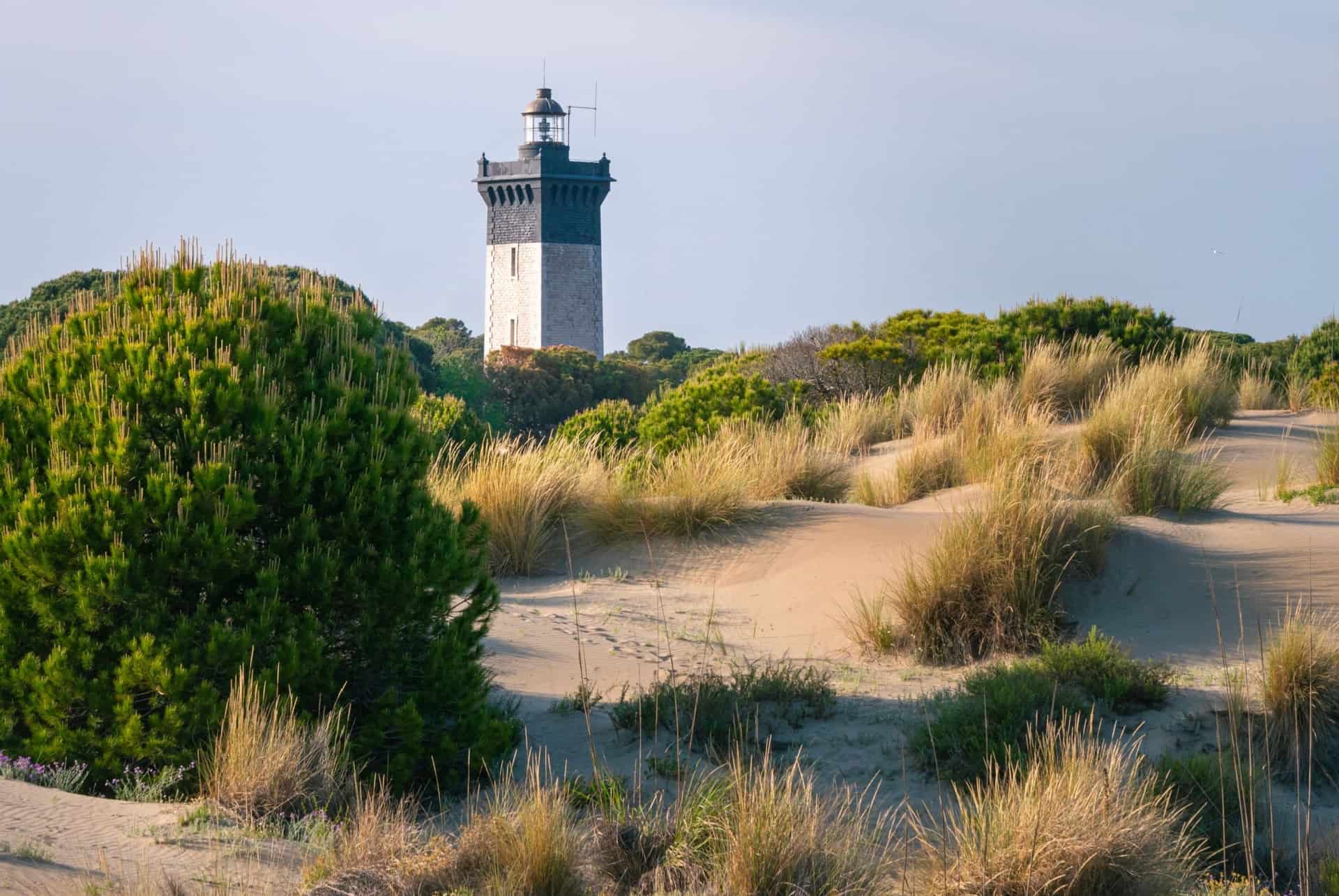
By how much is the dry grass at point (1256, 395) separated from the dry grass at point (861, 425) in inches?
183

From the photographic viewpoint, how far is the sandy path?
13.5 ft

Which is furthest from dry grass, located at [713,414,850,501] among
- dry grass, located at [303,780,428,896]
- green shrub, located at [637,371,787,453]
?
dry grass, located at [303,780,428,896]

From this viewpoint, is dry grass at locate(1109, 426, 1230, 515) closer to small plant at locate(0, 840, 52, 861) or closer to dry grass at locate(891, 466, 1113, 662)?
dry grass at locate(891, 466, 1113, 662)

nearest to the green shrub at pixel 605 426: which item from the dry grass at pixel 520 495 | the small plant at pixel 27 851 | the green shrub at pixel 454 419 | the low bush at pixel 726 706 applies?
the green shrub at pixel 454 419

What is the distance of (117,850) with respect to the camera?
178 inches

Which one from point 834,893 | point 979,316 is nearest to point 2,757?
point 834,893

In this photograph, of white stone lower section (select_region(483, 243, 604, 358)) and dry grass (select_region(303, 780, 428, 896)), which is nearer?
dry grass (select_region(303, 780, 428, 896))

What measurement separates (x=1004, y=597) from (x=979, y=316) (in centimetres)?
1409

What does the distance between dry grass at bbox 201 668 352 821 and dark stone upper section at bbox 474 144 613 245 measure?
5262 centimetres

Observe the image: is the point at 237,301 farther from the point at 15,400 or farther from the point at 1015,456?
the point at 1015,456

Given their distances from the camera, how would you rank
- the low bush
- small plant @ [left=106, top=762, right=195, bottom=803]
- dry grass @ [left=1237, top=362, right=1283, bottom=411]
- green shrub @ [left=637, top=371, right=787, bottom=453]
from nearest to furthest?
1. small plant @ [left=106, top=762, right=195, bottom=803]
2. the low bush
3. green shrub @ [left=637, top=371, right=787, bottom=453]
4. dry grass @ [left=1237, top=362, right=1283, bottom=411]

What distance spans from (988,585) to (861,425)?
770 centimetres

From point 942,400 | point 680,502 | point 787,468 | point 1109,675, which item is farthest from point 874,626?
point 942,400

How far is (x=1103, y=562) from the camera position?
30.4 feet
